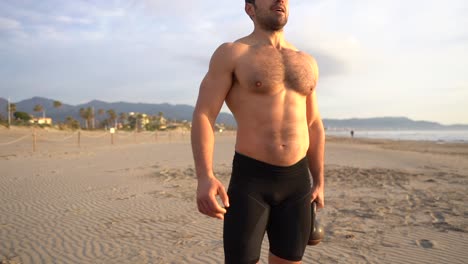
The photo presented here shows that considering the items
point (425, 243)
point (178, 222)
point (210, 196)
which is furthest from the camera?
point (178, 222)

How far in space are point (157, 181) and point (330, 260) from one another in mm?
6785

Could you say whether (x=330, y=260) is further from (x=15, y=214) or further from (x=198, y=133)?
(x=15, y=214)

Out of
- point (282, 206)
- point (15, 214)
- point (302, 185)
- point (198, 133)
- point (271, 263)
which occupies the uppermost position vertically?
point (198, 133)

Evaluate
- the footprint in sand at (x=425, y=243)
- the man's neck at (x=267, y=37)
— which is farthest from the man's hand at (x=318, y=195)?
the footprint in sand at (x=425, y=243)

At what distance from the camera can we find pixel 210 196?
5.75 ft

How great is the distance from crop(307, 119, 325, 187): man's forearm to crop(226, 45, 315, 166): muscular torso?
258 mm

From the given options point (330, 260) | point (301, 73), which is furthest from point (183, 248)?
point (301, 73)

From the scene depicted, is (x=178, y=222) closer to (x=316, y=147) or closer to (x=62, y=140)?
(x=316, y=147)

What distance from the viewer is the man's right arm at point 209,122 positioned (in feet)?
5.85

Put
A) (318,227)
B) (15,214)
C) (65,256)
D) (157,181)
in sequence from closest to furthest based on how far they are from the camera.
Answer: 1. (318,227)
2. (65,256)
3. (15,214)
4. (157,181)

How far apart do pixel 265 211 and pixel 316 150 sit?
2.04 feet

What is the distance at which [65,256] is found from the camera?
417 cm

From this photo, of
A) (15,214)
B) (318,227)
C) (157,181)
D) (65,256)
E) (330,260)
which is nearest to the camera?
(318,227)

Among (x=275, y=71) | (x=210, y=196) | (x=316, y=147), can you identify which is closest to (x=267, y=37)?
(x=275, y=71)
